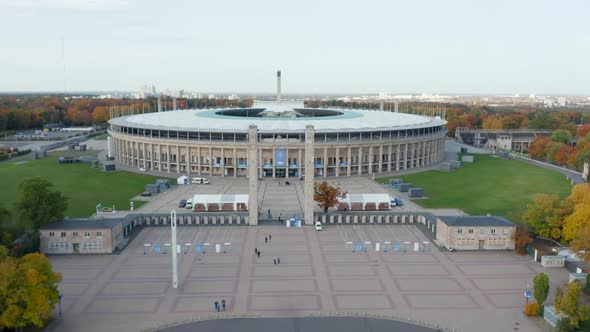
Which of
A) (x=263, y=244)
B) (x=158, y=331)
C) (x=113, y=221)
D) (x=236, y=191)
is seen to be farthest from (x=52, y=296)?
(x=236, y=191)

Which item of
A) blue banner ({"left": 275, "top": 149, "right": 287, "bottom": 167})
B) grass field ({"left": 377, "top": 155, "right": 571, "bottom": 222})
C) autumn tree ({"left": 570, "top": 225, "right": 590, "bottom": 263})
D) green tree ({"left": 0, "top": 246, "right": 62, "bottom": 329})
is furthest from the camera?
blue banner ({"left": 275, "top": 149, "right": 287, "bottom": 167})

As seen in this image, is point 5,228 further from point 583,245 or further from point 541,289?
point 583,245

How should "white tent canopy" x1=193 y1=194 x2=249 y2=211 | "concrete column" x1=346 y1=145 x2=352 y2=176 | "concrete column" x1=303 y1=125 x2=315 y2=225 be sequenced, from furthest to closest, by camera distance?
"concrete column" x1=346 y1=145 x2=352 y2=176 < "white tent canopy" x1=193 y1=194 x2=249 y2=211 < "concrete column" x1=303 y1=125 x2=315 y2=225

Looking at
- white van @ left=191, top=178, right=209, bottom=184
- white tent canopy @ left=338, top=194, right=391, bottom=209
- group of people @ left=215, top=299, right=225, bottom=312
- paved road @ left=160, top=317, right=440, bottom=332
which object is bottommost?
paved road @ left=160, top=317, right=440, bottom=332

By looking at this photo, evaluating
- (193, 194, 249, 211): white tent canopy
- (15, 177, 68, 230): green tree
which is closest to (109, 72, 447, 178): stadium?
(193, 194, 249, 211): white tent canopy

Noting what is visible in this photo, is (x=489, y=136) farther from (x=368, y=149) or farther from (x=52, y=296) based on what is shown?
(x=52, y=296)

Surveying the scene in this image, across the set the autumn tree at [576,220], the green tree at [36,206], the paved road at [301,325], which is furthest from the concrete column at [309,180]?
the green tree at [36,206]

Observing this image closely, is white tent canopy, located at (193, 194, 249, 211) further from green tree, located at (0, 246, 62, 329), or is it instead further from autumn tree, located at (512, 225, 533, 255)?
autumn tree, located at (512, 225, 533, 255)

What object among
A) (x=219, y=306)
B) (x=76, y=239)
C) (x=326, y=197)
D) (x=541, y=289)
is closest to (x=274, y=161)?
(x=326, y=197)
